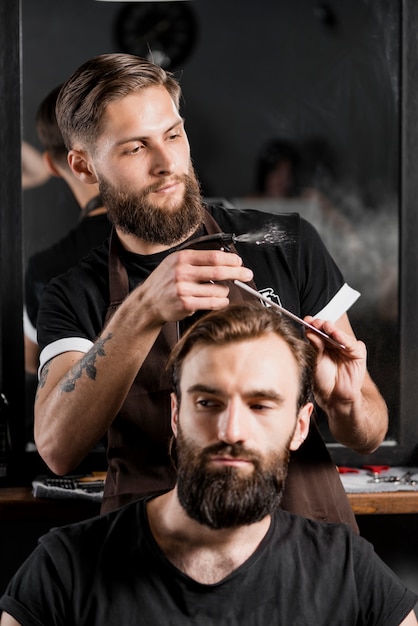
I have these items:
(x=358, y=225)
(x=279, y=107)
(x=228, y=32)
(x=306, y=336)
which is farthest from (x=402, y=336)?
(x=306, y=336)

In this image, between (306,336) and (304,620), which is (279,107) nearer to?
(306,336)

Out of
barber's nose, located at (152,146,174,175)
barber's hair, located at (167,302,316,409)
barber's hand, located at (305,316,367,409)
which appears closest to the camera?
barber's hair, located at (167,302,316,409)

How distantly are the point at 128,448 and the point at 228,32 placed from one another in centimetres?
206

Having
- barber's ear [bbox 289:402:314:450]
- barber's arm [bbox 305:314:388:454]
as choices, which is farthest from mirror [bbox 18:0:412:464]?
barber's ear [bbox 289:402:314:450]

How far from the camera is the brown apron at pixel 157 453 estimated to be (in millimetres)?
2426

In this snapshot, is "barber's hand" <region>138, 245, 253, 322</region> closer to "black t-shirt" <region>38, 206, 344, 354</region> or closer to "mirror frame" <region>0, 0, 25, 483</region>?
"black t-shirt" <region>38, 206, 344, 354</region>

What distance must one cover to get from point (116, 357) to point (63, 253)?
1.72 m

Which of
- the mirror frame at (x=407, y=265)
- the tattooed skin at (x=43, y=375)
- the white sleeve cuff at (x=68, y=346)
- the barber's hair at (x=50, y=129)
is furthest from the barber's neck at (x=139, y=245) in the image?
the mirror frame at (x=407, y=265)

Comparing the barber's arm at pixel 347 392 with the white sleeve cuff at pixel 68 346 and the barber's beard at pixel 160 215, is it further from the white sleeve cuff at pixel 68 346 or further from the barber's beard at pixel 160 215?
the white sleeve cuff at pixel 68 346

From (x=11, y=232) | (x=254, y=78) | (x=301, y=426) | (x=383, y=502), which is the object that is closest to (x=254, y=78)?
(x=254, y=78)

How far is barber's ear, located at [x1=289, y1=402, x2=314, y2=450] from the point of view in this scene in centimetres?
216

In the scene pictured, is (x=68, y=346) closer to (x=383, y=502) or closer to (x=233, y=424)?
(x=233, y=424)

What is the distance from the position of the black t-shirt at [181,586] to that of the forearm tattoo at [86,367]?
0.36 m

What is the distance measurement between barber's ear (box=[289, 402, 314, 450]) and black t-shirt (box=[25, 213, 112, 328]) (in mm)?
1856
